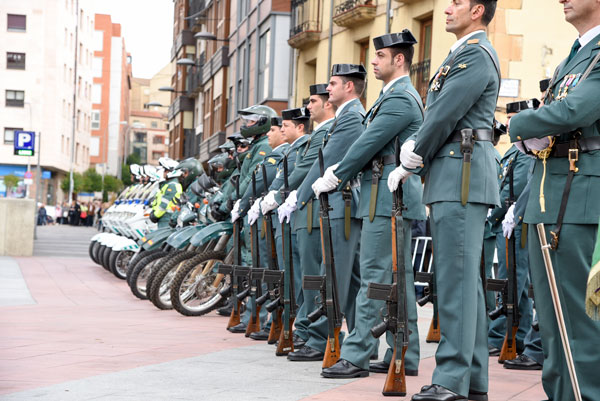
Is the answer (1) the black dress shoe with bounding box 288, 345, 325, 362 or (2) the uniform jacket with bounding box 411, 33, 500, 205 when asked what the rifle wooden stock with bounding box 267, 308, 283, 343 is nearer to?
(1) the black dress shoe with bounding box 288, 345, 325, 362

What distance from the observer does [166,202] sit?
48.5 feet

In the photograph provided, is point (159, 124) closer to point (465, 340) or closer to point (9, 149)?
point (9, 149)

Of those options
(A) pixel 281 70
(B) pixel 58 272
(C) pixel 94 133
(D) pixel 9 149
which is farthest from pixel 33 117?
(B) pixel 58 272

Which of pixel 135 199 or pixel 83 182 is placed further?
pixel 83 182

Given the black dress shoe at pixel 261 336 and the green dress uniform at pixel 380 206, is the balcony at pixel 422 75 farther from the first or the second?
the green dress uniform at pixel 380 206

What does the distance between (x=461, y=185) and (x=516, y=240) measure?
2718mm

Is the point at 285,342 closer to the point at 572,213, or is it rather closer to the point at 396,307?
the point at 396,307

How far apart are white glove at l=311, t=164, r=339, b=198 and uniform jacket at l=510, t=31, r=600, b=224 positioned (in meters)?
1.91

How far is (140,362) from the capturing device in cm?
703

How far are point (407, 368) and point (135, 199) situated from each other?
1173 centimetres

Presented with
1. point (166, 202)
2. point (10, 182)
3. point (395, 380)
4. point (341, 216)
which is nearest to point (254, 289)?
point (341, 216)

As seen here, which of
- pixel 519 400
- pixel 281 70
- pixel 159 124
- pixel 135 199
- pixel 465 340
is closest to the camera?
pixel 465 340

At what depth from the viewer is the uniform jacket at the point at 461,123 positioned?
513 cm

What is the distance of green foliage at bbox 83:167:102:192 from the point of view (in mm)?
77312
